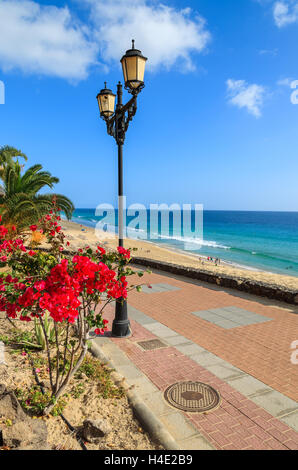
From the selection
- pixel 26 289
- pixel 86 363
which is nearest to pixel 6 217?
pixel 86 363

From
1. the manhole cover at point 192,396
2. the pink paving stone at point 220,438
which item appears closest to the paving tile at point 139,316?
the manhole cover at point 192,396

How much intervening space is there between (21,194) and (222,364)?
9.01 m

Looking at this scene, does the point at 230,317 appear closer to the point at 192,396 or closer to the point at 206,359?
the point at 206,359

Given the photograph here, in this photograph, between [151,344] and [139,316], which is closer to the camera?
[151,344]

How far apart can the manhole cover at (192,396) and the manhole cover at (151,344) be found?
1389mm

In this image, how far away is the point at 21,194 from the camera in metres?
10.6

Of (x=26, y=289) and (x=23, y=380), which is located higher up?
(x=26, y=289)

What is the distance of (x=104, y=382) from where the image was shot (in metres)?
4.23

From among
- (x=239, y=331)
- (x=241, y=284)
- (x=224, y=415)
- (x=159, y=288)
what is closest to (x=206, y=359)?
(x=224, y=415)

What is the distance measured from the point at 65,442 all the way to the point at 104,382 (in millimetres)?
1208

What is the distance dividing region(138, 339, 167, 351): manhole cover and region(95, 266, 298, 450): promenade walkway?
0.06 m

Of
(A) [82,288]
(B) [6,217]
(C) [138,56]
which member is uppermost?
(C) [138,56]

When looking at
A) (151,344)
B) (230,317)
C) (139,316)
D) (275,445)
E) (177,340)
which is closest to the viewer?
(275,445)
